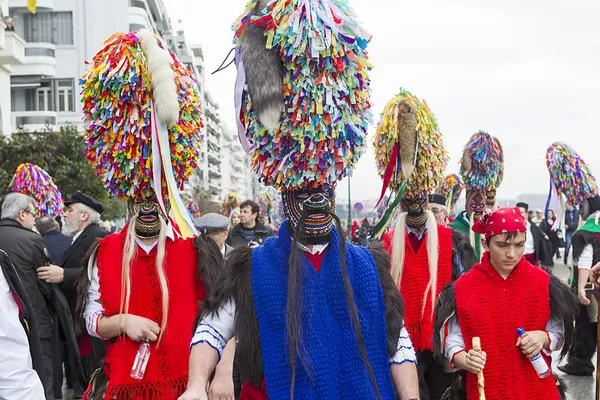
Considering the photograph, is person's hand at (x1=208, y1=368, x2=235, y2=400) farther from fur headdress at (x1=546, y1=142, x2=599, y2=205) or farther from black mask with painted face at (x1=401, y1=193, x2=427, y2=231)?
fur headdress at (x1=546, y1=142, x2=599, y2=205)

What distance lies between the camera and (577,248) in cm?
721

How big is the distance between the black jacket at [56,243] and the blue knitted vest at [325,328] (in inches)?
216

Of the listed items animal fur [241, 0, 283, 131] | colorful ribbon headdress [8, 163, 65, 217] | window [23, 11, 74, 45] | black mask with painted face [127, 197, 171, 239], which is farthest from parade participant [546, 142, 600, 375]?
window [23, 11, 74, 45]

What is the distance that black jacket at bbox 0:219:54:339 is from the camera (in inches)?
233

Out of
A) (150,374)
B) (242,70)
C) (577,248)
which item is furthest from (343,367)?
(577,248)

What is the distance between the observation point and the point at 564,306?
12.8 feet

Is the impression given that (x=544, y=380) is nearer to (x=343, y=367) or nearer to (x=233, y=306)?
(x=343, y=367)

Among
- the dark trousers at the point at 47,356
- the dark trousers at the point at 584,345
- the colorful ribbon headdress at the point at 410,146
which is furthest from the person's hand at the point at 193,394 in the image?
the dark trousers at the point at 584,345

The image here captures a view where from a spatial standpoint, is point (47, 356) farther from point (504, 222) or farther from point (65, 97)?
point (65, 97)

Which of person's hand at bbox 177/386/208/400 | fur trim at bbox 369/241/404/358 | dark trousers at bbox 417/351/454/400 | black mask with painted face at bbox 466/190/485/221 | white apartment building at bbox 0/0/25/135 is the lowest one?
dark trousers at bbox 417/351/454/400

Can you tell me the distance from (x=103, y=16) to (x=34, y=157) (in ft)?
68.5

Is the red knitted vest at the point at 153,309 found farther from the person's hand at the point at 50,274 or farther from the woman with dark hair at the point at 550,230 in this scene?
the woman with dark hair at the point at 550,230

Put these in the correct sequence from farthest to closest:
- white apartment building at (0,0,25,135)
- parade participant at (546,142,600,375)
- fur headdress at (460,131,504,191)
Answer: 1. white apartment building at (0,0,25,135)
2. fur headdress at (460,131,504,191)
3. parade participant at (546,142,600,375)

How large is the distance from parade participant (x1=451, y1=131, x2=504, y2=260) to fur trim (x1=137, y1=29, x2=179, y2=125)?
431 cm
